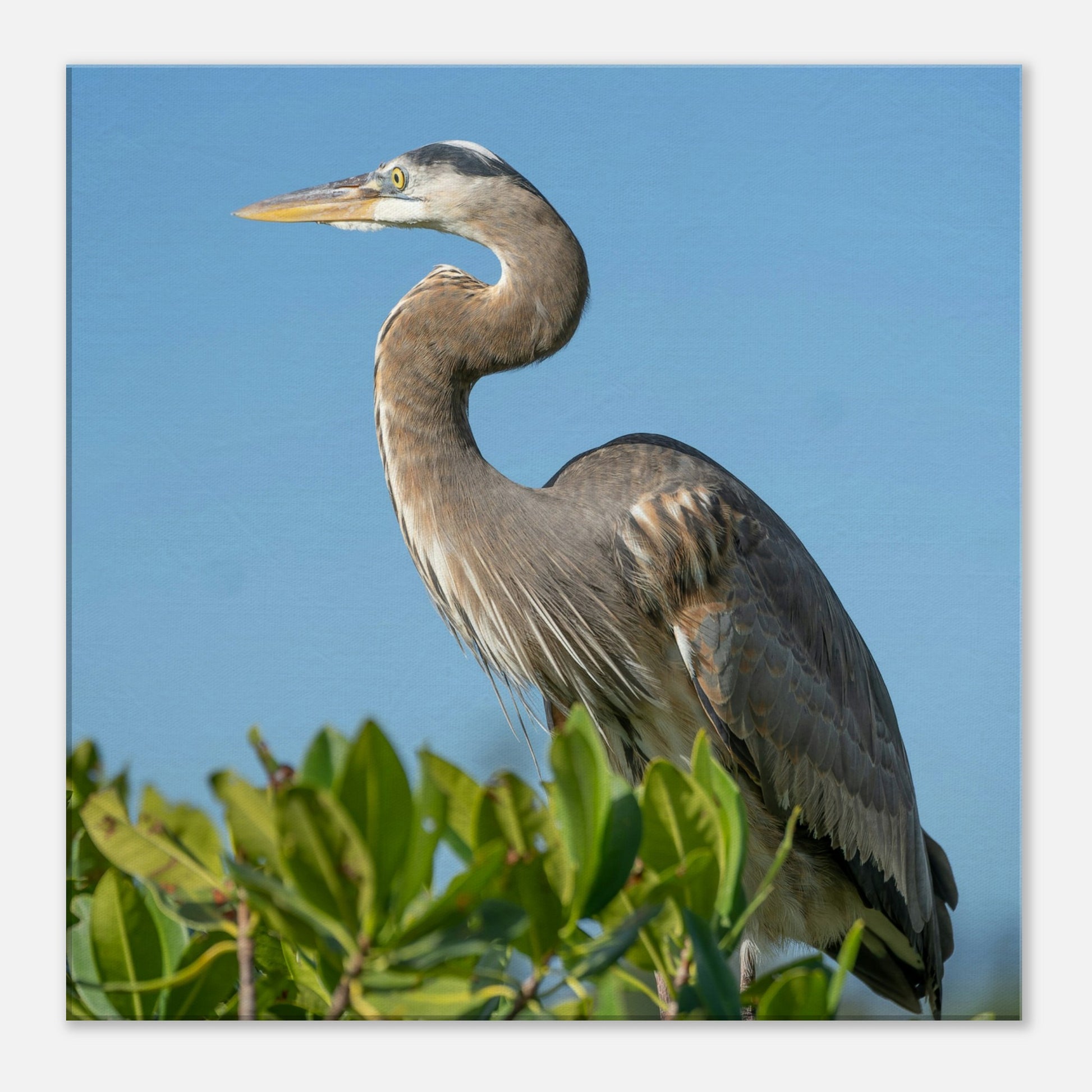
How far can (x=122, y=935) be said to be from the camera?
1.40 m

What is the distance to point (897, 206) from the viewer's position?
7.23ft

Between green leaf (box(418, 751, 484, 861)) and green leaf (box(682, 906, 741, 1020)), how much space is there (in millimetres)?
231

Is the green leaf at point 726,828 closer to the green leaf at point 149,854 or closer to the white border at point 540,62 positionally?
the green leaf at point 149,854

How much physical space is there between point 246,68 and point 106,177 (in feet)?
1.00

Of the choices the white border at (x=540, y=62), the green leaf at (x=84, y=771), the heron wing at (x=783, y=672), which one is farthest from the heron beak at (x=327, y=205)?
the green leaf at (x=84, y=771)

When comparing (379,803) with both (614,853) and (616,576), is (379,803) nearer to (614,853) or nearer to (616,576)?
(614,853)

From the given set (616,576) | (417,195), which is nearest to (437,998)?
(616,576)

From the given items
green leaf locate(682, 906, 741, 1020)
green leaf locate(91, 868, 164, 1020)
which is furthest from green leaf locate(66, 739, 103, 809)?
green leaf locate(682, 906, 741, 1020)

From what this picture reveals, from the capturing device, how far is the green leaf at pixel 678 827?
132 cm

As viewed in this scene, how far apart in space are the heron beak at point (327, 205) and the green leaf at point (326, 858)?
1.35 meters

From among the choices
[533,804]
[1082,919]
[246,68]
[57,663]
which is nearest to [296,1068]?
[57,663]

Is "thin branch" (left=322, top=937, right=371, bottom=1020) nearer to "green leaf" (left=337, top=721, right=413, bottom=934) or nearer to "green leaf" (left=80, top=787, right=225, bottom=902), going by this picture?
"green leaf" (left=337, top=721, right=413, bottom=934)

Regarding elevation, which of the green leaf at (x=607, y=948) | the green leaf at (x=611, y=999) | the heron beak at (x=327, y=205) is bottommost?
the green leaf at (x=611, y=999)

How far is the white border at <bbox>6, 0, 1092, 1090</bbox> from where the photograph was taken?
1946 mm
